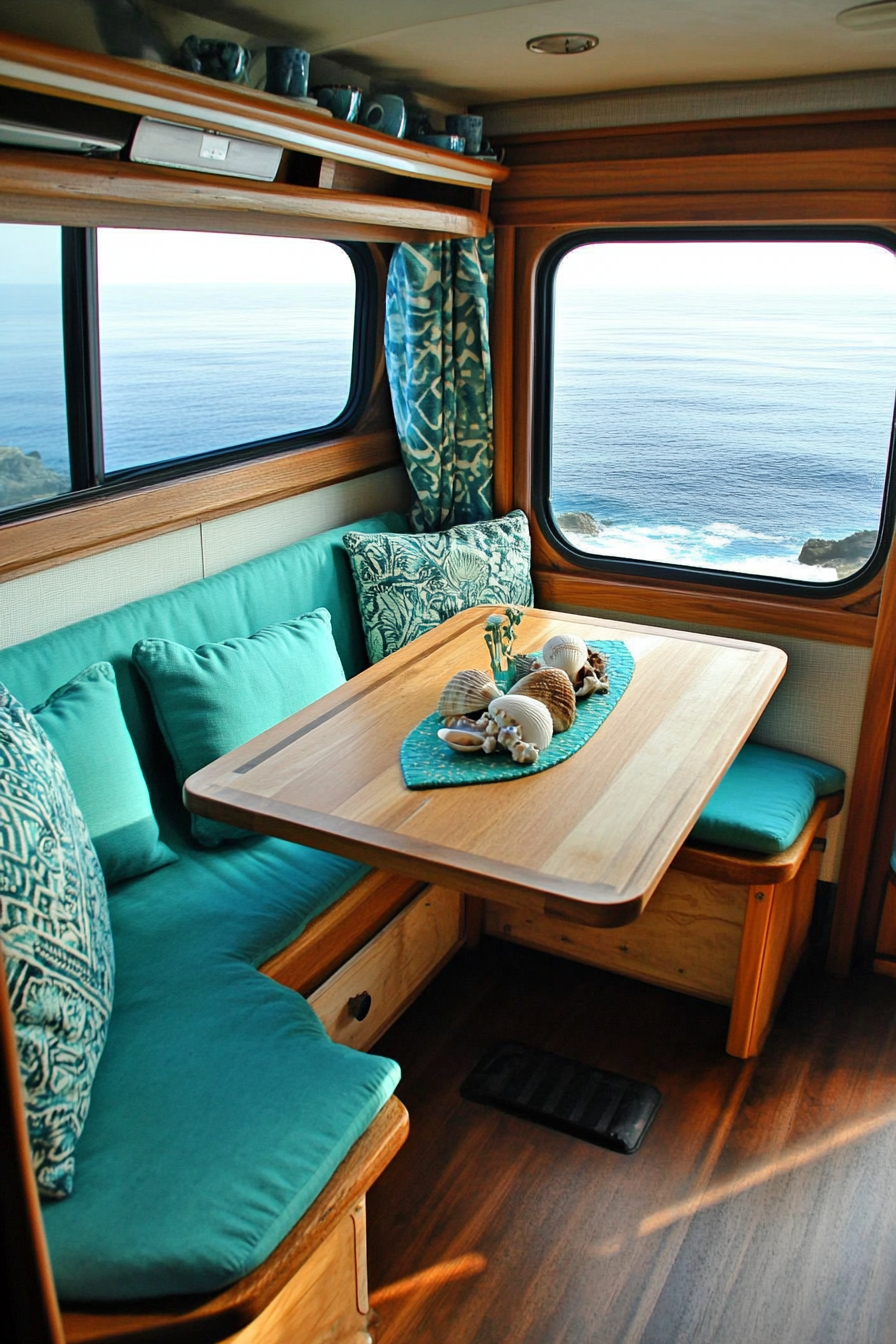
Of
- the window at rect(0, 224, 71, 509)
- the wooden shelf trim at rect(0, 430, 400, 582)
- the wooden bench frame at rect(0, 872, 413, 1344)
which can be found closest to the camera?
the wooden bench frame at rect(0, 872, 413, 1344)

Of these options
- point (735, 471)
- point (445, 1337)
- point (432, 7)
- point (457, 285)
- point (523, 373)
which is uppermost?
point (432, 7)

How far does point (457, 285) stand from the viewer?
3252 mm

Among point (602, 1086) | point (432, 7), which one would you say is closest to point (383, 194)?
point (432, 7)

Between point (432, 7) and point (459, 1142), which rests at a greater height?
point (432, 7)

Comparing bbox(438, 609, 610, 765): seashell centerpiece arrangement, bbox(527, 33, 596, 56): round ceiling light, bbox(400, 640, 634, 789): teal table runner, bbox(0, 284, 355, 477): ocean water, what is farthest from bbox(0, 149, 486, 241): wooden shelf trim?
bbox(400, 640, 634, 789): teal table runner

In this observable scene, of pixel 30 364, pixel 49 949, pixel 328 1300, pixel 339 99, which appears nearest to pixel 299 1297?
pixel 328 1300

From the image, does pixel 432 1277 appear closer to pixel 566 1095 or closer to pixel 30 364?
pixel 566 1095

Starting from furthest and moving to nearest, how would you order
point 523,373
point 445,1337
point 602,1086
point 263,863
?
point 523,373 → point 602,1086 → point 263,863 → point 445,1337

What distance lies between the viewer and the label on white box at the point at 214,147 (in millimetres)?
2025

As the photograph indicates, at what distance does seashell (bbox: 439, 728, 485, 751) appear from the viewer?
209cm

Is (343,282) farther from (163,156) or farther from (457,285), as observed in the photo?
(163,156)

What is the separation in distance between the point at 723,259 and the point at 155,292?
1.52 m

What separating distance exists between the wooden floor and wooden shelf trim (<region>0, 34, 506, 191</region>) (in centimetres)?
202

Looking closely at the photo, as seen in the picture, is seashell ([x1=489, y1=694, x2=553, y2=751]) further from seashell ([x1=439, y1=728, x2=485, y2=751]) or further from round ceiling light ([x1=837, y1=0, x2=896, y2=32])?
round ceiling light ([x1=837, y1=0, x2=896, y2=32])
